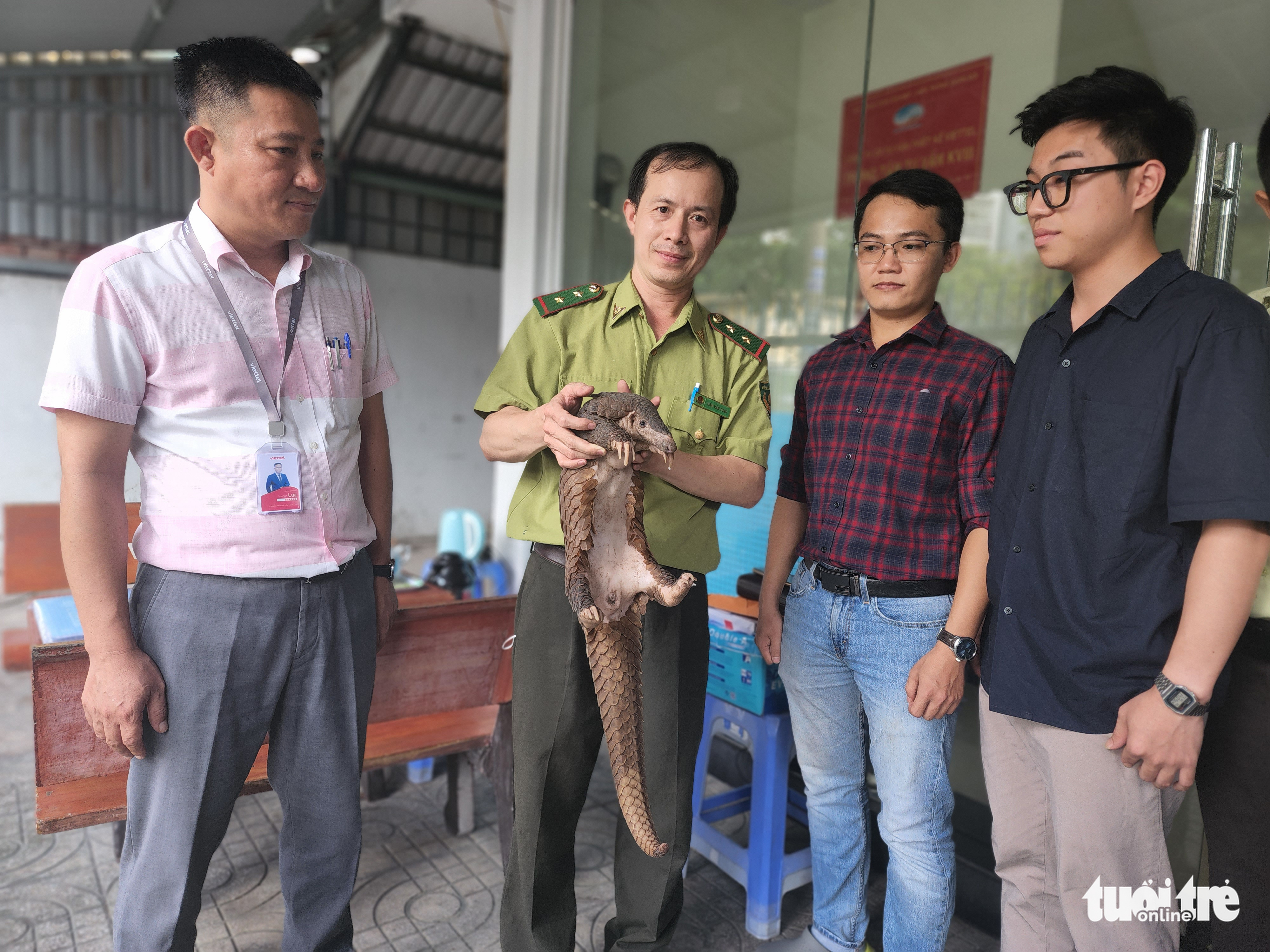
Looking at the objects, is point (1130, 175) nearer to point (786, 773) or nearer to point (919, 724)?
point (919, 724)

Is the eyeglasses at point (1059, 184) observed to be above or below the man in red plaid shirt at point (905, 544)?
above

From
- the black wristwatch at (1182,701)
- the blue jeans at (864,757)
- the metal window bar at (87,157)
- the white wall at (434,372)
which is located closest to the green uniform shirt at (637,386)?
the blue jeans at (864,757)

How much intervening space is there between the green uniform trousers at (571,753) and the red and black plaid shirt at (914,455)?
41 centimetres

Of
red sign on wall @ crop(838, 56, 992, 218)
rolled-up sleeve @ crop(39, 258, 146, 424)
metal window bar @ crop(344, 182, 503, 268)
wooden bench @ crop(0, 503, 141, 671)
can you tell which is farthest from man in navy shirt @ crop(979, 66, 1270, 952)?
metal window bar @ crop(344, 182, 503, 268)

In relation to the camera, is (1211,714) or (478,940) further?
(478,940)

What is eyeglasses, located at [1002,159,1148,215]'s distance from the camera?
1348 mm

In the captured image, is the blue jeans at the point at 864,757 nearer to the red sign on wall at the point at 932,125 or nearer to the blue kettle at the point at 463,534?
the blue kettle at the point at 463,534

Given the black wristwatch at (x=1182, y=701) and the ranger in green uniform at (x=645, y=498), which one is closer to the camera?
the black wristwatch at (x=1182, y=701)

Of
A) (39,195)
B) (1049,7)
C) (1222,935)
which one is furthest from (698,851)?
(39,195)

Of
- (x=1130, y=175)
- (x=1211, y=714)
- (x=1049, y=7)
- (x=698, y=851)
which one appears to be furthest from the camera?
(x=1049, y=7)

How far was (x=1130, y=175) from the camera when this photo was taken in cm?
136

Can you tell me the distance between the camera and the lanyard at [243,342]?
1490 mm

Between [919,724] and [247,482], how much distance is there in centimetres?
148

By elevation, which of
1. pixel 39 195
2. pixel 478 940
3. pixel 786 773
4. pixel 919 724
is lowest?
pixel 478 940
